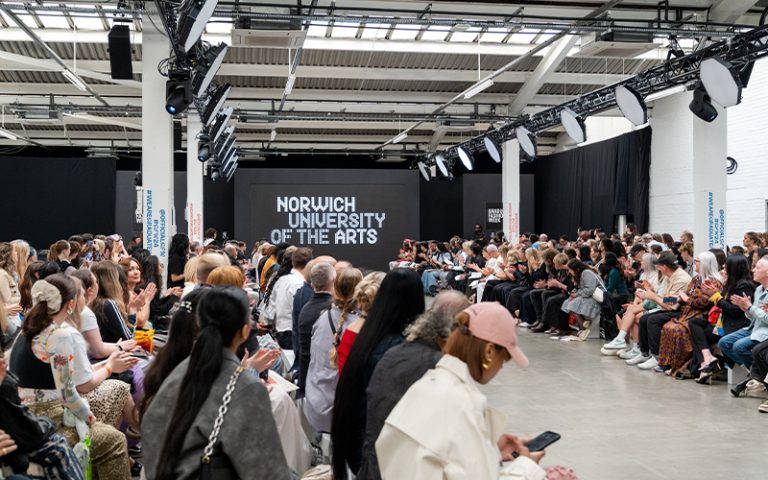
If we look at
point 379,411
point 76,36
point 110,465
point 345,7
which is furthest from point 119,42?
point 379,411

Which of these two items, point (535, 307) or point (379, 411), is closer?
point (379, 411)

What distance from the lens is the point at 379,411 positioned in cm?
263

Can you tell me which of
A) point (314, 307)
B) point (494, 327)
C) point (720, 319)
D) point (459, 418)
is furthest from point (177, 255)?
point (459, 418)

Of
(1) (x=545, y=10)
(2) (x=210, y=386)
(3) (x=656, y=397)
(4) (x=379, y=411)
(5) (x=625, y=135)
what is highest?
(1) (x=545, y=10)

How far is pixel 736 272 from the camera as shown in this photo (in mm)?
7172

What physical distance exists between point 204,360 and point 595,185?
18.9m

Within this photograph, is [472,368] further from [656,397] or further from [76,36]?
[76,36]

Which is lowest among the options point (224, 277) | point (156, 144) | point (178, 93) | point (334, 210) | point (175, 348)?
point (175, 348)

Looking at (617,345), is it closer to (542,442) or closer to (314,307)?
(314,307)

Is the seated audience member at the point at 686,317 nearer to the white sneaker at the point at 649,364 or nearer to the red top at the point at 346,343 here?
the white sneaker at the point at 649,364

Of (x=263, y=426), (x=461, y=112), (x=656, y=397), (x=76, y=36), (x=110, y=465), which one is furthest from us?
(x=461, y=112)

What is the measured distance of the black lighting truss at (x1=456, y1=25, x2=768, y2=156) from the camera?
9305mm

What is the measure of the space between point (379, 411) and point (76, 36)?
41.1 feet

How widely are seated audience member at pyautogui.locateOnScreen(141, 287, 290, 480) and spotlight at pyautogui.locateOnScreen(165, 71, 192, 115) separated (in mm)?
6891
